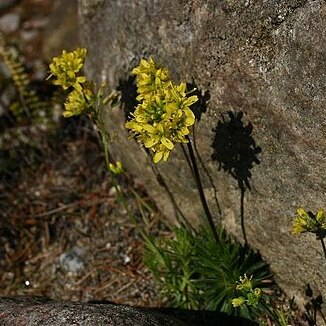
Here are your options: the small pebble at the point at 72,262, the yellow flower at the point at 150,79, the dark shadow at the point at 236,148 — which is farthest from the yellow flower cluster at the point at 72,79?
the small pebble at the point at 72,262

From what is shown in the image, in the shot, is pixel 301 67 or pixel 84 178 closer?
pixel 301 67

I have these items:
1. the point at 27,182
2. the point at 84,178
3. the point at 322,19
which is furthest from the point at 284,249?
the point at 27,182

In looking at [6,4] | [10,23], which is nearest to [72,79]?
[10,23]

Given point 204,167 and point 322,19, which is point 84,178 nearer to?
point 204,167

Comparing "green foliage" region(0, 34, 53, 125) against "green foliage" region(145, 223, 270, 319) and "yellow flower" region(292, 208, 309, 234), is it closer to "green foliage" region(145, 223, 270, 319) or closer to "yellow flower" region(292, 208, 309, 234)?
"green foliage" region(145, 223, 270, 319)

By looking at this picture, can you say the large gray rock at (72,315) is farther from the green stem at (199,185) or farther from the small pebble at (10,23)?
the small pebble at (10,23)

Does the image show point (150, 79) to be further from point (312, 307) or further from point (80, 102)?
point (312, 307)
